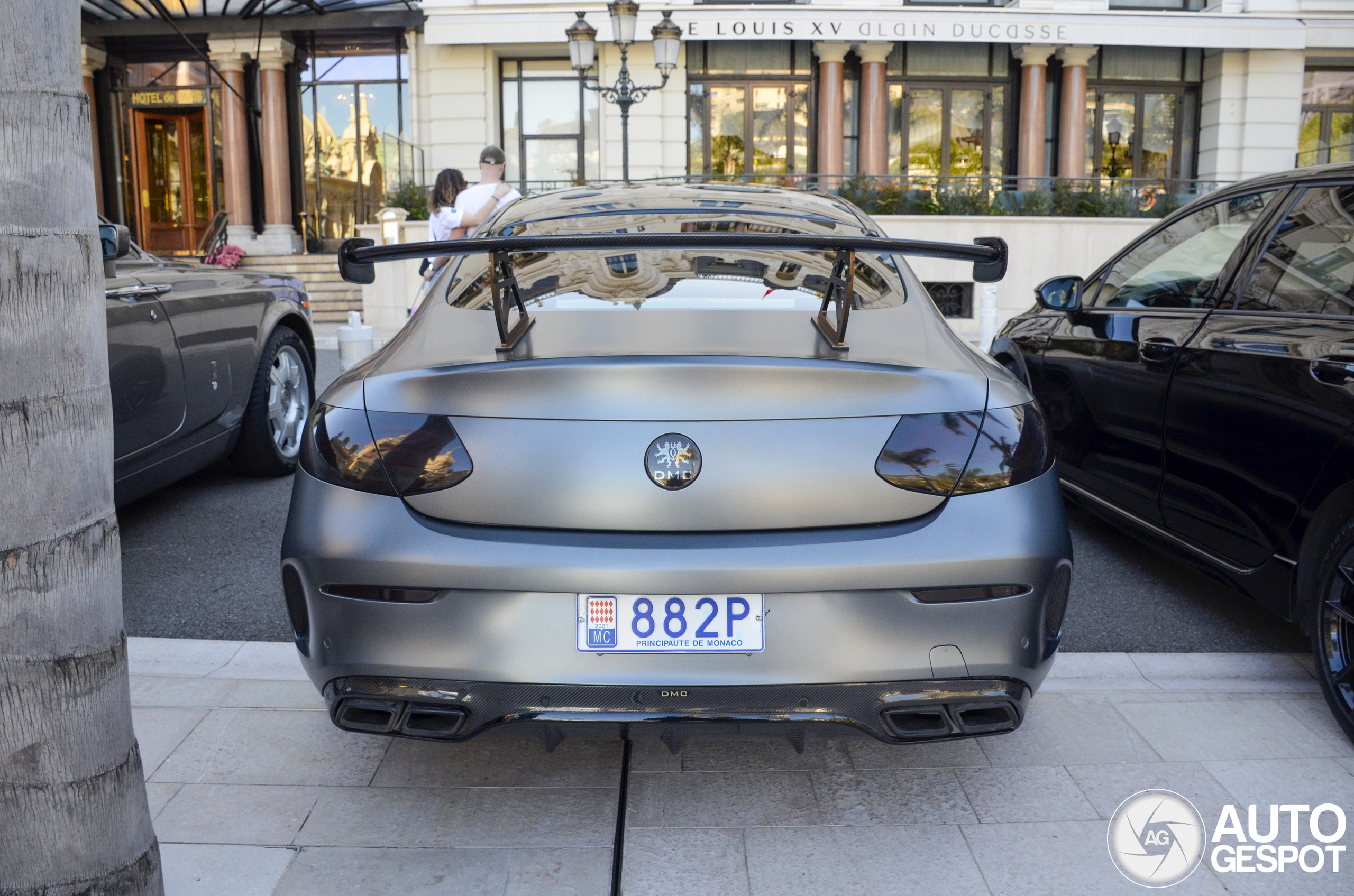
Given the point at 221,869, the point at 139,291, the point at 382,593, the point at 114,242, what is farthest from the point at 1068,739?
the point at 139,291

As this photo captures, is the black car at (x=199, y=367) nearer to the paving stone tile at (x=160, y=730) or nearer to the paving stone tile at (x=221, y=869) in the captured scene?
the paving stone tile at (x=160, y=730)

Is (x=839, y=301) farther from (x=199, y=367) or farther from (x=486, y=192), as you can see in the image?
(x=486, y=192)

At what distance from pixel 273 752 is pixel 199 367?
253 centimetres

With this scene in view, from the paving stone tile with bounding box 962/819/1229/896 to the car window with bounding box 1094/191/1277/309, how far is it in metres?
2.04

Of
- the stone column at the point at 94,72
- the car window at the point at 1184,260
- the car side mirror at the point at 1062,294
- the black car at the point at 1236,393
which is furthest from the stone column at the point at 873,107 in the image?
the black car at the point at 1236,393

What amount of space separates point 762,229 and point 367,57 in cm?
2212

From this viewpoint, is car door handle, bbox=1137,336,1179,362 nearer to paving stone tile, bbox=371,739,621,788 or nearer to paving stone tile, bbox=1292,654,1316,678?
paving stone tile, bbox=1292,654,1316,678

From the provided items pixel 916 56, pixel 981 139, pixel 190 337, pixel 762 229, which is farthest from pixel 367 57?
pixel 762 229

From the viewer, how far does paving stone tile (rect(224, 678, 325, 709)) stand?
313 centimetres

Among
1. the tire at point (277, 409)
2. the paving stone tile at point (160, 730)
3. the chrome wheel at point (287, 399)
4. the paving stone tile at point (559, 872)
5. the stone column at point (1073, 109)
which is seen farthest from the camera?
the stone column at point (1073, 109)

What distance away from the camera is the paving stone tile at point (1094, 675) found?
10.8 feet

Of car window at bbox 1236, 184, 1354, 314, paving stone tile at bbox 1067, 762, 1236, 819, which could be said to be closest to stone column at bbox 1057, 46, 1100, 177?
car window at bbox 1236, 184, 1354, 314

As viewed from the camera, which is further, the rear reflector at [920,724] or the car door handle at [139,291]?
the car door handle at [139,291]

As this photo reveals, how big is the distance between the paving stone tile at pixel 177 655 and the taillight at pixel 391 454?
1.41 metres
